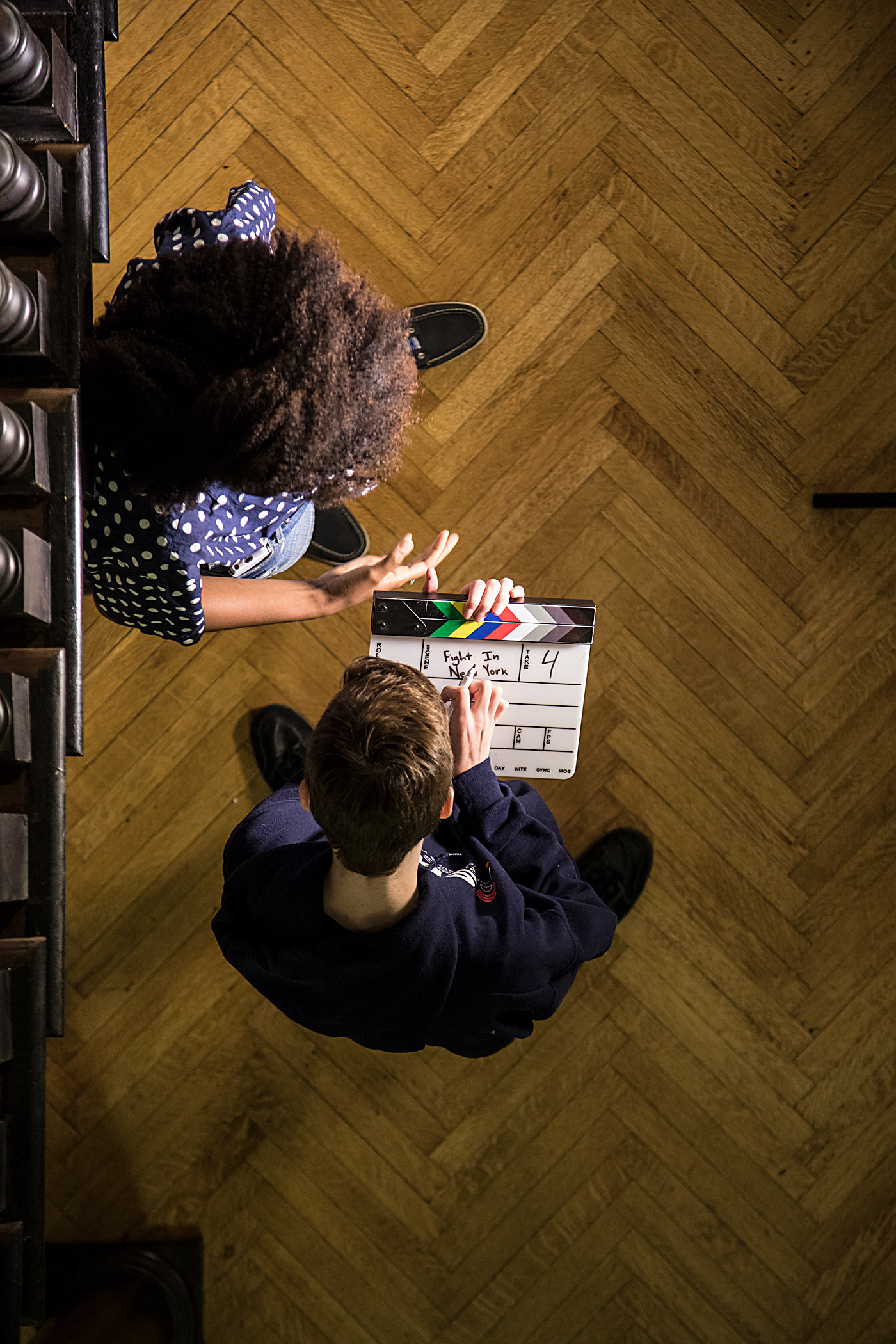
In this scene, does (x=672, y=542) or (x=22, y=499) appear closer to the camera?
(x=22, y=499)

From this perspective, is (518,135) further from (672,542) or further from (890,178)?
(672,542)

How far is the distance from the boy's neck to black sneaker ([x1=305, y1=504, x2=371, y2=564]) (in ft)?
2.91

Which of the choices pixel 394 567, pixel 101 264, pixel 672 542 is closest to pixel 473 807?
pixel 394 567

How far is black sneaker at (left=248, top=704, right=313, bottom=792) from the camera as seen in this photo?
5.75 feet

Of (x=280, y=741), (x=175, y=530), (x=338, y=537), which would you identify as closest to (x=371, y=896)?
(x=175, y=530)

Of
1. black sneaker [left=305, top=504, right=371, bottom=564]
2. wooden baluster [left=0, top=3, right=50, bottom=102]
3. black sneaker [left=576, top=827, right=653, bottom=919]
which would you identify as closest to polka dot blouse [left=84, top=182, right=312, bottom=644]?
wooden baluster [left=0, top=3, right=50, bottom=102]

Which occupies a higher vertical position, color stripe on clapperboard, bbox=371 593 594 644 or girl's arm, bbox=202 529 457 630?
color stripe on clapperboard, bbox=371 593 594 644

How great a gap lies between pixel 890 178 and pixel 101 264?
5.42 ft

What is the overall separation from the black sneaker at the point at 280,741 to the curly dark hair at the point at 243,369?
2.89 feet

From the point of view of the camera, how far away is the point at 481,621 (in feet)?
4.30

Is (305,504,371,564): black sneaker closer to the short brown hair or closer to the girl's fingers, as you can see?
the girl's fingers

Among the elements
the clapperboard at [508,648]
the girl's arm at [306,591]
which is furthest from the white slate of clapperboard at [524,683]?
the girl's arm at [306,591]

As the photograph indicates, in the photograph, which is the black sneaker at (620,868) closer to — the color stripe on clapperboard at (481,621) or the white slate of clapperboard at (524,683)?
the white slate of clapperboard at (524,683)

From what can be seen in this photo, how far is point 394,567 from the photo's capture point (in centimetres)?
142
